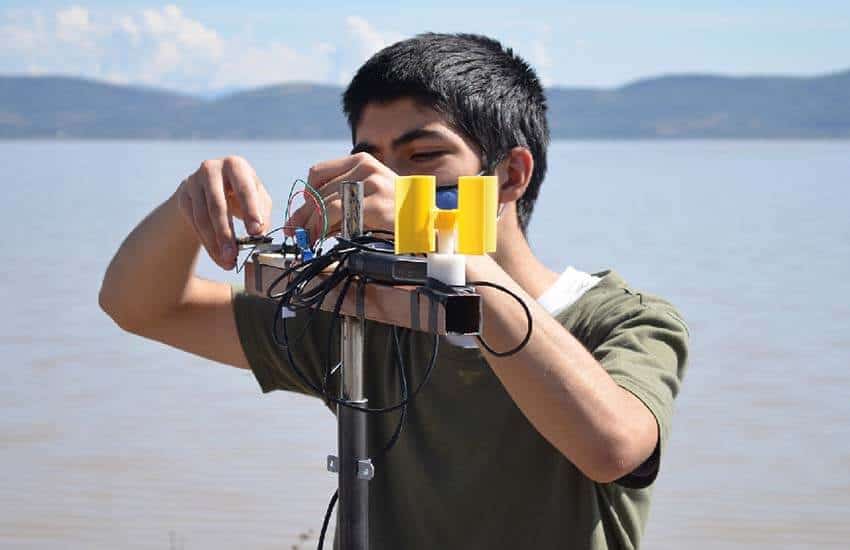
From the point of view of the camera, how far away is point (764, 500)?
714 centimetres

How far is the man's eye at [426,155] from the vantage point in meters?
2.56

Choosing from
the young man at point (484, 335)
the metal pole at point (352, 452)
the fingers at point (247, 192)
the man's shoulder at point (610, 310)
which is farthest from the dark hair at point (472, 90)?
the metal pole at point (352, 452)

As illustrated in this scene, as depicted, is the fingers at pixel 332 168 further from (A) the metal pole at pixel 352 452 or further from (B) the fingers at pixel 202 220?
(B) the fingers at pixel 202 220

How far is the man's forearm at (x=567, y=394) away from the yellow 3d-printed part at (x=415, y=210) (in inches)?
12.3

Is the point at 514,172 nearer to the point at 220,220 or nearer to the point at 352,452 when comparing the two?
the point at 220,220

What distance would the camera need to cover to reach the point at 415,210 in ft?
5.57

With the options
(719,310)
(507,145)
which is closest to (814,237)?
(719,310)

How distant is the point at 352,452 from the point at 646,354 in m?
0.65

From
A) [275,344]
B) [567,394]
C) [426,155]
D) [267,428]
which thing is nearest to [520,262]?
[426,155]

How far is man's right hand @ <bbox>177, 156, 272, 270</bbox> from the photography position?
226 cm

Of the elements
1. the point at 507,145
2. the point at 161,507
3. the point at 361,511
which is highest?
the point at 507,145

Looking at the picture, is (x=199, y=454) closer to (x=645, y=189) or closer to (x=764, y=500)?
(x=764, y=500)

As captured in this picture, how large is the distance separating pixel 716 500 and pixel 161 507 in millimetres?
2750

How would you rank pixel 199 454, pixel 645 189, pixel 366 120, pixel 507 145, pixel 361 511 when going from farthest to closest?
pixel 645 189, pixel 199 454, pixel 507 145, pixel 366 120, pixel 361 511
